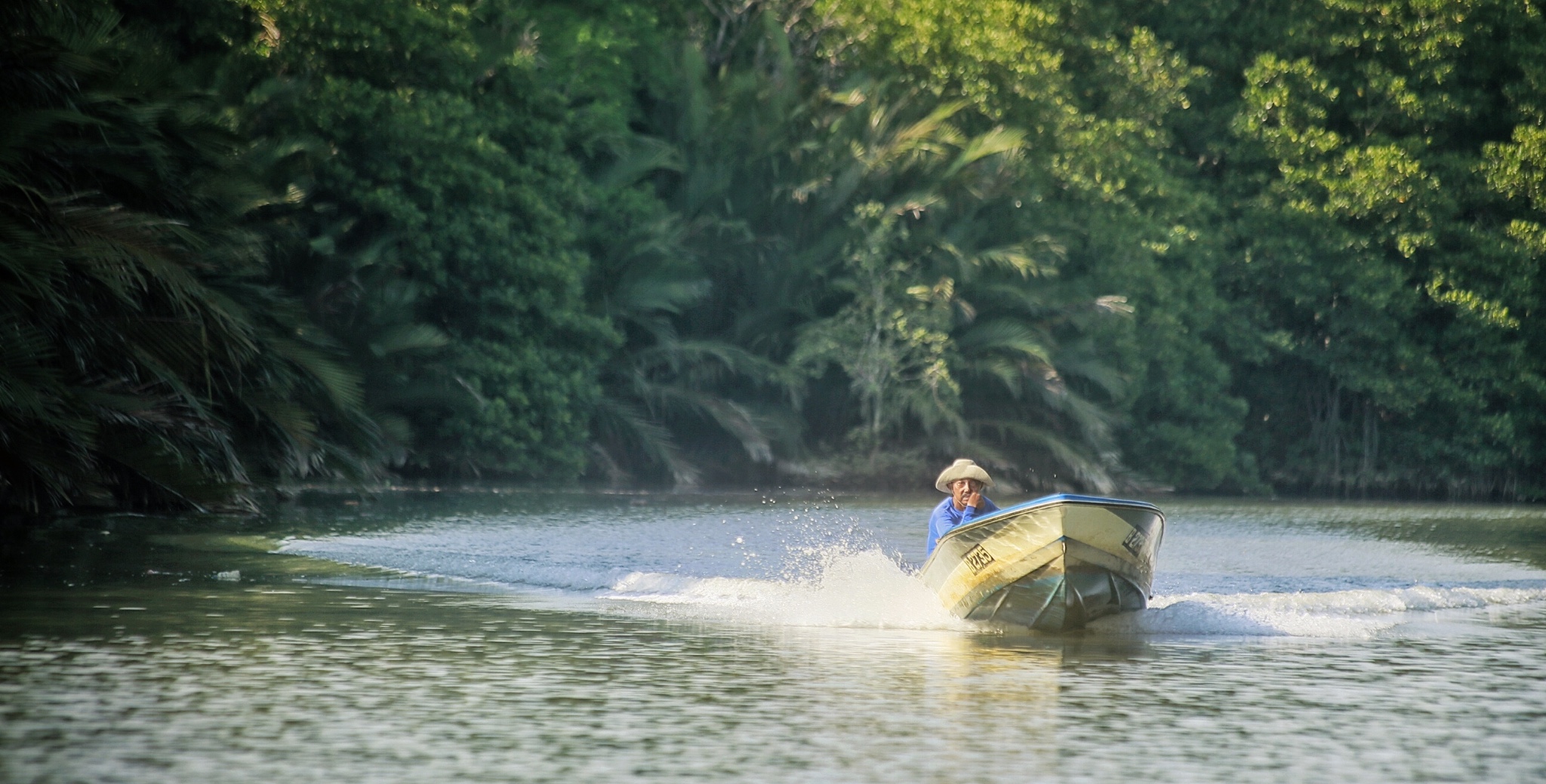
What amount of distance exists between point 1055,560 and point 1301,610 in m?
3.16

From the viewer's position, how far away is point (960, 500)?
1430 cm

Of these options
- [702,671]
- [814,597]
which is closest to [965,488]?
[814,597]

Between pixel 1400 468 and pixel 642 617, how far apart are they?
33.4 metres

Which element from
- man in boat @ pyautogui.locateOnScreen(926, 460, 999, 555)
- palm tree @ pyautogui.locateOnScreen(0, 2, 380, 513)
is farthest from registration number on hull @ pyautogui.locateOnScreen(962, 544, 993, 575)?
palm tree @ pyautogui.locateOnScreen(0, 2, 380, 513)

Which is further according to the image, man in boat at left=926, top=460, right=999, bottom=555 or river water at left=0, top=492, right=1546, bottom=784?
man in boat at left=926, top=460, right=999, bottom=555

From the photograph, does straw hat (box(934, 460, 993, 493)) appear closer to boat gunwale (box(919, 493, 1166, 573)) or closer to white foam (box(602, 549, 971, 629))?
white foam (box(602, 549, 971, 629))

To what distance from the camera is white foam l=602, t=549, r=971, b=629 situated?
1361 cm

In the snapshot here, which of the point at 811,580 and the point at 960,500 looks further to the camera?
the point at 811,580

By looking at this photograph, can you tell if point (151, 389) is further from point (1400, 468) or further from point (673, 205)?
point (1400, 468)

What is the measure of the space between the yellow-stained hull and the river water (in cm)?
29

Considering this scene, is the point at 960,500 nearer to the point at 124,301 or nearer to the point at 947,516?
the point at 947,516

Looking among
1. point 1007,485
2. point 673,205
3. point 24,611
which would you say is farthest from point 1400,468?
point 24,611

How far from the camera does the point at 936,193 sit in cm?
3831

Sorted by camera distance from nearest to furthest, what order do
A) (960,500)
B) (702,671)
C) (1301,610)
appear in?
1. (702,671)
2. (960,500)
3. (1301,610)
